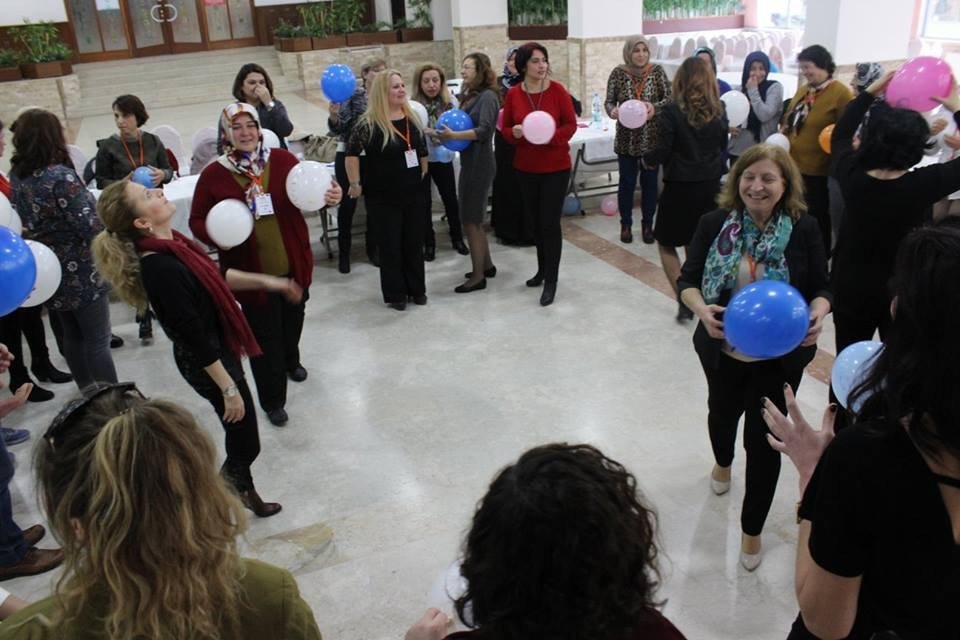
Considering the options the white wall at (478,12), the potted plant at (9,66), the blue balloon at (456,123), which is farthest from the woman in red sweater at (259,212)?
the potted plant at (9,66)

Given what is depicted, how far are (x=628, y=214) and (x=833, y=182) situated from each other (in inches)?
66.9

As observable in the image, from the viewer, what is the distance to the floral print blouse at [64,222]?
3.38 m

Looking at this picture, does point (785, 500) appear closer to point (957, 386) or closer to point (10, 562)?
point (957, 386)

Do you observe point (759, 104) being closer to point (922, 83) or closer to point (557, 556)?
point (922, 83)

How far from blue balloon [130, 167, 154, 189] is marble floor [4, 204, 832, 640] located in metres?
0.95

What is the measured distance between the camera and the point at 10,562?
2797 mm

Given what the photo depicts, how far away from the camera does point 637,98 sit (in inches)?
221

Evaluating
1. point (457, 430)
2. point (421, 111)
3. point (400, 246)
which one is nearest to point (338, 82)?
point (421, 111)

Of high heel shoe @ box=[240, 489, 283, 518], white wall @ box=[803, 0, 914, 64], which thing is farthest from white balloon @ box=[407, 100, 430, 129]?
white wall @ box=[803, 0, 914, 64]

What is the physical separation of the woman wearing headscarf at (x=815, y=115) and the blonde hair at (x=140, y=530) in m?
4.50

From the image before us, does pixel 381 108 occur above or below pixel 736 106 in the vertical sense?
above

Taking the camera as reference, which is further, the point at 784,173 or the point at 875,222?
the point at 875,222

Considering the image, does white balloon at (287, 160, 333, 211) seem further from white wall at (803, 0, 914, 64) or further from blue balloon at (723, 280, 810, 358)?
white wall at (803, 0, 914, 64)

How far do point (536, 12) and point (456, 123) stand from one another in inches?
383
